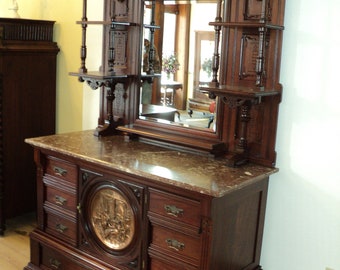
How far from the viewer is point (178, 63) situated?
8.85 ft

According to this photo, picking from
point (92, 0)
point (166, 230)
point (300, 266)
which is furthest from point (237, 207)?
point (92, 0)

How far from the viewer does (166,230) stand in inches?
87.5

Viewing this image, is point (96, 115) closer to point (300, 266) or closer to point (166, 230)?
point (166, 230)

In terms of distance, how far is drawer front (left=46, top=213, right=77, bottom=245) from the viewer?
2.69 m

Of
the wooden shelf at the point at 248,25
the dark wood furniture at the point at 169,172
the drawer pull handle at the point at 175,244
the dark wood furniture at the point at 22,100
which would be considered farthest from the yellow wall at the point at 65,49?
the drawer pull handle at the point at 175,244

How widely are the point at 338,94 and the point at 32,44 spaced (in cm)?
228

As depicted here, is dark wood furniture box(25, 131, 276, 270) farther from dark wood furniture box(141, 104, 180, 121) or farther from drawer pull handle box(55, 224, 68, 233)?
dark wood furniture box(141, 104, 180, 121)

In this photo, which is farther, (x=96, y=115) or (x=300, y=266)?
(x=96, y=115)

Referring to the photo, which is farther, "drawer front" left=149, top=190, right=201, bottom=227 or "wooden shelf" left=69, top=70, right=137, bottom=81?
"wooden shelf" left=69, top=70, right=137, bottom=81

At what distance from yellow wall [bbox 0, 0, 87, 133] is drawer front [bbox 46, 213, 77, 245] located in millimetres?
900

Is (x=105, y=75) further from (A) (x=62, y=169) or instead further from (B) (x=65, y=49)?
(B) (x=65, y=49)

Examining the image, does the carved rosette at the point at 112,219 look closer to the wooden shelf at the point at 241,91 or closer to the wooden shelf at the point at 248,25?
the wooden shelf at the point at 241,91

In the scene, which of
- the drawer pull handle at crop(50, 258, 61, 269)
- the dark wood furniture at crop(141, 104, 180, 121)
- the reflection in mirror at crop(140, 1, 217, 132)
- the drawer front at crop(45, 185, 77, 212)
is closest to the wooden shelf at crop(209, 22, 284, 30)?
the reflection in mirror at crop(140, 1, 217, 132)

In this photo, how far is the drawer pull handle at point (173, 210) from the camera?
2.15 metres
